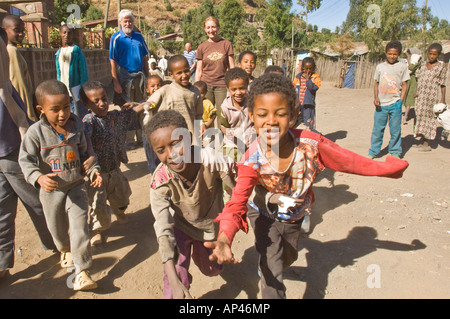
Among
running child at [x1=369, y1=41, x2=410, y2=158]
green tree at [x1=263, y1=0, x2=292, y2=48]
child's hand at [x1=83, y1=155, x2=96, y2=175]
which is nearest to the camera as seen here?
child's hand at [x1=83, y1=155, x2=96, y2=175]

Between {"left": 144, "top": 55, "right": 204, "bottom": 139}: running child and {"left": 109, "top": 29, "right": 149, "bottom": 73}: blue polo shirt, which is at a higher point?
{"left": 109, "top": 29, "right": 149, "bottom": 73}: blue polo shirt

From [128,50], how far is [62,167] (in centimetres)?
303

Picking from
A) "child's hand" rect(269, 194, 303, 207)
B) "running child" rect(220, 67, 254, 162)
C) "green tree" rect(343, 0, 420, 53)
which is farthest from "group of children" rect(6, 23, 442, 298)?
"green tree" rect(343, 0, 420, 53)

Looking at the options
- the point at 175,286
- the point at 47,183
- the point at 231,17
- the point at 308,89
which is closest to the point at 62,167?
the point at 47,183

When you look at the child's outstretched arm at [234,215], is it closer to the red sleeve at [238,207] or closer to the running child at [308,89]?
the red sleeve at [238,207]

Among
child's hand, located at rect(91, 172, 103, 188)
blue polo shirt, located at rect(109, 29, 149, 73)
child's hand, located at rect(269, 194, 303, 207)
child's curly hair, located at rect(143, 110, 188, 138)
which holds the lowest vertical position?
child's hand, located at rect(91, 172, 103, 188)

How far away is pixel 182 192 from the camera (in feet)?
7.48

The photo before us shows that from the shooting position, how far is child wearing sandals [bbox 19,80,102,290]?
8.25 ft

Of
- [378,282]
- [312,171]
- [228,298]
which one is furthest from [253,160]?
[378,282]

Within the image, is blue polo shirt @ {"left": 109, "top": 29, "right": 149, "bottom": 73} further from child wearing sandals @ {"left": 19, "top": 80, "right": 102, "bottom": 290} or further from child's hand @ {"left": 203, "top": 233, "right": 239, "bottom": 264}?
child's hand @ {"left": 203, "top": 233, "right": 239, "bottom": 264}

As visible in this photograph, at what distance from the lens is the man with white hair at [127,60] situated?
5035 millimetres

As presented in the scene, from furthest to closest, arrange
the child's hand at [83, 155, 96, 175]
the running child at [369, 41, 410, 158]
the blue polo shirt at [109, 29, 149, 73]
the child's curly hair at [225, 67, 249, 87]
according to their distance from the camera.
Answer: the running child at [369, 41, 410, 158] < the blue polo shirt at [109, 29, 149, 73] < the child's curly hair at [225, 67, 249, 87] < the child's hand at [83, 155, 96, 175]

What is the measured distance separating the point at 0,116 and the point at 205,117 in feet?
8.29

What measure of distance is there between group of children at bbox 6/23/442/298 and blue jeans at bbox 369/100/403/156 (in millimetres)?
3945
